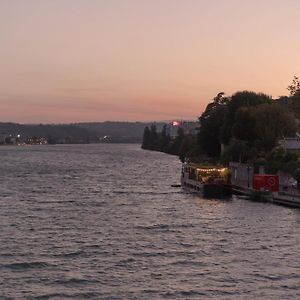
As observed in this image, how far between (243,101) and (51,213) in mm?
64440

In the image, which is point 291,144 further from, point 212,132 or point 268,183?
point 212,132

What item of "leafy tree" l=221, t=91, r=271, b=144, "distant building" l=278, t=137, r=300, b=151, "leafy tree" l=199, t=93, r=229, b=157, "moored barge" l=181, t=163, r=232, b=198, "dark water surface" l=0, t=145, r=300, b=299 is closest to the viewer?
"dark water surface" l=0, t=145, r=300, b=299

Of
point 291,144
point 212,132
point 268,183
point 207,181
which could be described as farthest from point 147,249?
point 212,132

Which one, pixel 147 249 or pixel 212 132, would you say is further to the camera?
pixel 212 132

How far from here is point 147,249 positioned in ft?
149

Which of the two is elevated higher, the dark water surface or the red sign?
the red sign

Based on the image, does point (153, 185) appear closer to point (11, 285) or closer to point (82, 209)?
point (82, 209)

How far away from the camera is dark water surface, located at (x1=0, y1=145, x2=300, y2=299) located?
34.7 meters

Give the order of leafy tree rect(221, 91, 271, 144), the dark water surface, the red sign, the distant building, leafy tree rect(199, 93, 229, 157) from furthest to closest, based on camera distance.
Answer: leafy tree rect(199, 93, 229, 157)
leafy tree rect(221, 91, 271, 144)
the distant building
the red sign
the dark water surface

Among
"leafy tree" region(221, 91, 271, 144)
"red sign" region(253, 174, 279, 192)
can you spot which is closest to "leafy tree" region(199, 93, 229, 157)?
"leafy tree" region(221, 91, 271, 144)

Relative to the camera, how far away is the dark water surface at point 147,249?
34.7 m

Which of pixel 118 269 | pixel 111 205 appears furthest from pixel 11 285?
pixel 111 205

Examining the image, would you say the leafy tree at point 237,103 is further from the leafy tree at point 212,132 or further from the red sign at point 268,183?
the red sign at point 268,183

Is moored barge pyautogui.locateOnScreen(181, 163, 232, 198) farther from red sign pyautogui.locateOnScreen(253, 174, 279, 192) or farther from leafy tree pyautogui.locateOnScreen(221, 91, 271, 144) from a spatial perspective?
leafy tree pyautogui.locateOnScreen(221, 91, 271, 144)
